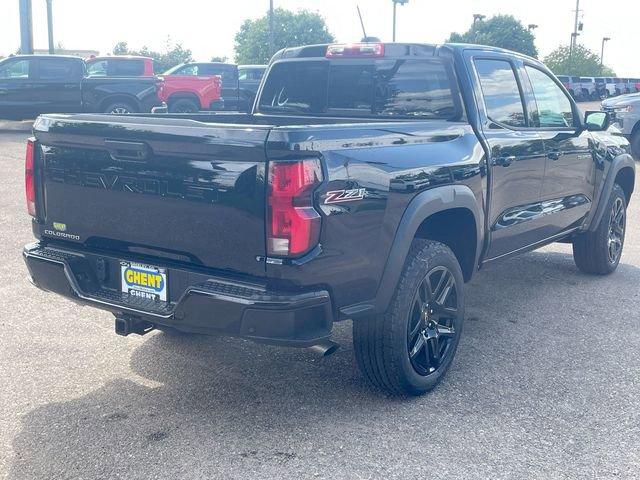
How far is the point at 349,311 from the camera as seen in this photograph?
3672 millimetres

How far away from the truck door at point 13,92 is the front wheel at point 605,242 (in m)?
16.1

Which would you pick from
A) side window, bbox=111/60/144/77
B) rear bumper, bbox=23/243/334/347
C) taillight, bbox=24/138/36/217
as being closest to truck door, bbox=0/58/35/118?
side window, bbox=111/60/144/77

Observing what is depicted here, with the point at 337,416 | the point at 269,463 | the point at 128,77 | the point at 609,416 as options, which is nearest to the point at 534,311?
the point at 609,416

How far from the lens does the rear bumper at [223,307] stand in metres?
3.40

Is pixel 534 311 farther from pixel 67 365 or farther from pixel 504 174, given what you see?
pixel 67 365

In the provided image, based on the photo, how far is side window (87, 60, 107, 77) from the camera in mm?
21250

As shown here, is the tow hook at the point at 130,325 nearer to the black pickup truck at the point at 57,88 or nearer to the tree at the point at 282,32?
the black pickup truck at the point at 57,88

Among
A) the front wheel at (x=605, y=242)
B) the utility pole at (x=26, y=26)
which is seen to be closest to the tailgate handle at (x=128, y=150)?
the front wheel at (x=605, y=242)

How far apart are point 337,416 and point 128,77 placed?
17468 millimetres

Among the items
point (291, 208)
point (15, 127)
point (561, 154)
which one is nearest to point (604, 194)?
point (561, 154)

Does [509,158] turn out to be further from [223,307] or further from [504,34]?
[504,34]

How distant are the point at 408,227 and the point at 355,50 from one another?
1670 millimetres

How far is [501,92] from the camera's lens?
5.17 metres

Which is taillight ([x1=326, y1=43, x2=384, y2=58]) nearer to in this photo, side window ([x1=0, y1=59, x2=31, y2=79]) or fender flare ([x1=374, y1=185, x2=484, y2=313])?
fender flare ([x1=374, y1=185, x2=484, y2=313])
